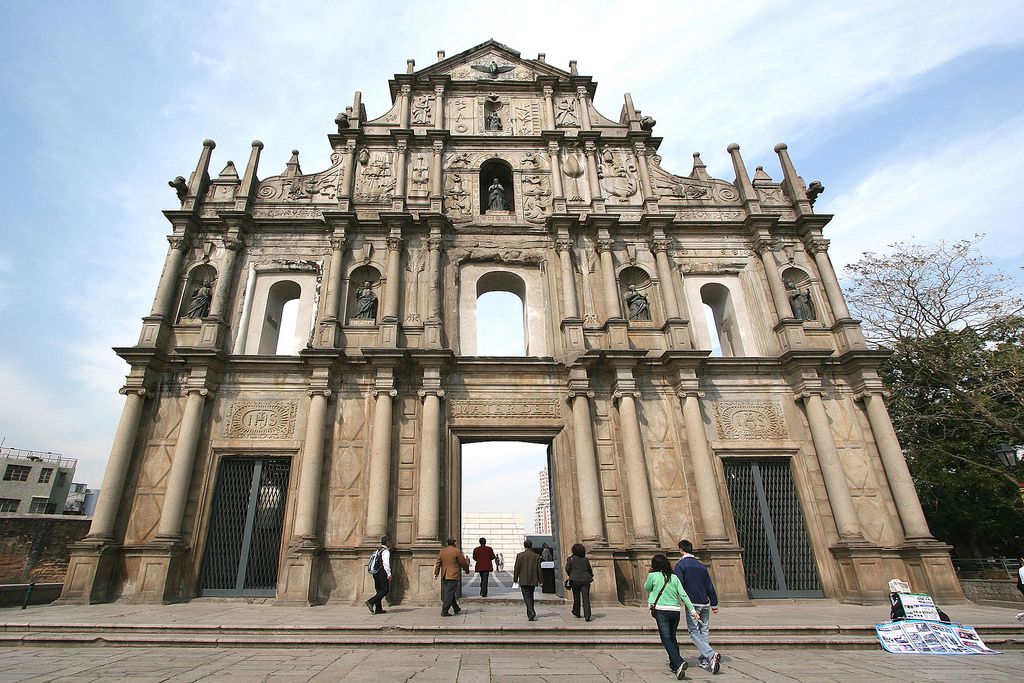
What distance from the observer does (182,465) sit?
40.6 ft

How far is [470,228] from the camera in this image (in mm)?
16125

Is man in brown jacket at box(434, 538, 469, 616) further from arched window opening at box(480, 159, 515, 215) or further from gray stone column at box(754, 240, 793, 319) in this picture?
gray stone column at box(754, 240, 793, 319)

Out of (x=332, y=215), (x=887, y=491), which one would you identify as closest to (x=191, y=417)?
(x=332, y=215)

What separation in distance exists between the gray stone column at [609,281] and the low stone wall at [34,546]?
19.0 m

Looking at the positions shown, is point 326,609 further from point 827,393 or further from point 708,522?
point 827,393

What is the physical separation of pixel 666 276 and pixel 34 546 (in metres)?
23.3

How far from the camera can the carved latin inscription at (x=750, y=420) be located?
13.7 metres

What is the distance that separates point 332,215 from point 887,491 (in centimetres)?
1641

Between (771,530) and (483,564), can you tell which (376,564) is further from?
(771,530)

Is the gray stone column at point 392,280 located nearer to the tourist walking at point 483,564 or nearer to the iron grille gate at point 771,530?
the tourist walking at point 483,564

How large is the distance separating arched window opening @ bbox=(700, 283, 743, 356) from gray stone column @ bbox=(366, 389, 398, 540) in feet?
32.5

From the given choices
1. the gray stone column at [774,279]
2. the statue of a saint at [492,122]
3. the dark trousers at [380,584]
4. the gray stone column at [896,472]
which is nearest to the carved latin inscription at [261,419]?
the dark trousers at [380,584]

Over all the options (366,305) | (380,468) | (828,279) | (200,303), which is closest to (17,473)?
(200,303)

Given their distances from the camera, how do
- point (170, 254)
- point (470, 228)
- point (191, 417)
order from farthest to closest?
point (470, 228) → point (170, 254) → point (191, 417)
